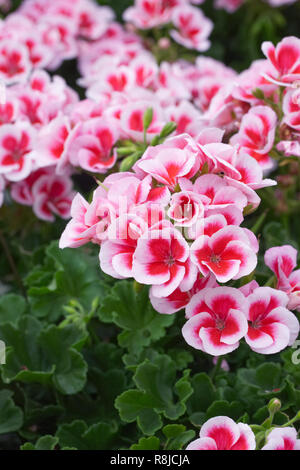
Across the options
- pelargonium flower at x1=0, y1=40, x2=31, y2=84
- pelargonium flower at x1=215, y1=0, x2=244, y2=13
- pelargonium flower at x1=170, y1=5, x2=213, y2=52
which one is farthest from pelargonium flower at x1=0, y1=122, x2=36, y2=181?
pelargonium flower at x1=215, y1=0, x2=244, y2=13

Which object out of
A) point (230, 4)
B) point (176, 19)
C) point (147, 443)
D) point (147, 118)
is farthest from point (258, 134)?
point (230, 4)

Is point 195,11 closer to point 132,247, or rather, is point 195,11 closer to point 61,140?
point 61,140

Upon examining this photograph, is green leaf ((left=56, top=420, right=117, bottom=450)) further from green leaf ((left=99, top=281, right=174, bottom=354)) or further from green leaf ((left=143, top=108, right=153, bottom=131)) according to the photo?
green leaf ((left=143, top=108, right=153, bottom=131))

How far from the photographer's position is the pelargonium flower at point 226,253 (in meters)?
0.99

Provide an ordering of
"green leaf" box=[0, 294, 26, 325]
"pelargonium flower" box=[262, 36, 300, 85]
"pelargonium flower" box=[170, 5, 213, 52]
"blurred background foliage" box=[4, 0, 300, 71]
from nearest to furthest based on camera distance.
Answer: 1. "pelargonium flower" box=[262, 36, 300, 85]
2. "green leaf" box=[0, 294, 26, 325]
3. "pelargonium flower" box=[170, 5, 213, 52]
4. "blurred background foliage" box=[4, 0, 300, 71]

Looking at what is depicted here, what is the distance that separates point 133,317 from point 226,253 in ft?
1.32

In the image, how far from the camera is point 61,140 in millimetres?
1445

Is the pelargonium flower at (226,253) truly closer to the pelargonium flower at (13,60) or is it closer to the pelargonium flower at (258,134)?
the pelargonium flower at (258,134)

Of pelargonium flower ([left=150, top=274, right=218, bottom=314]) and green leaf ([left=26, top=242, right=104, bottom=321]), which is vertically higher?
pelargonium flower ([left=150, top=274, right=218, bottom=314])

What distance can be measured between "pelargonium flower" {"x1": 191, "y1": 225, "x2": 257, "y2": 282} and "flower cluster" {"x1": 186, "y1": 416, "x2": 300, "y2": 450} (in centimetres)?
21

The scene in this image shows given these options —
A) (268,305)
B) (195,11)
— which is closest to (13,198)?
(268,305)

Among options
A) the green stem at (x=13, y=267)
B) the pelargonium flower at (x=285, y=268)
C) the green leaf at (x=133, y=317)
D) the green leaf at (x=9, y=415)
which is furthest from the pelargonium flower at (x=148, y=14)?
the green leaf at (x=9, y=415)

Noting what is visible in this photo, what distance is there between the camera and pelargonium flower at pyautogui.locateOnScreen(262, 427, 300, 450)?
0.91 meters

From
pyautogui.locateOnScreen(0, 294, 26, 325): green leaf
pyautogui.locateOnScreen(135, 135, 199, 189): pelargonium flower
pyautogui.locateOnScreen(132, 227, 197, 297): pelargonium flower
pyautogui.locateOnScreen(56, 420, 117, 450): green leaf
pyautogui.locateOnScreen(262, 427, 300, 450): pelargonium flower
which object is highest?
pyautogui.locateOnScreen(135, 135, 199, 189): pelargonium flower
